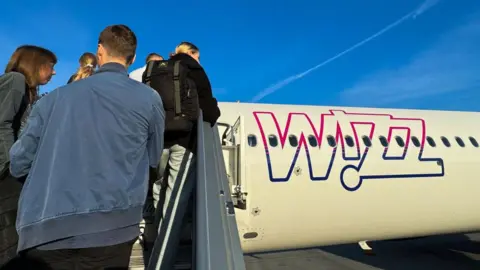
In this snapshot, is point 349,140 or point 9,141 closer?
point 9,141

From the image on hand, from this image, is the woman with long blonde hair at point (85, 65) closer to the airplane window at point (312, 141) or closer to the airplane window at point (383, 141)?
the airplane window at point (312, 141)

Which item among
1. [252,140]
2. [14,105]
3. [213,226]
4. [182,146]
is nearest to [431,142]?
[252,140]

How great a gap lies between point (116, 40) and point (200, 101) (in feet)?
5.39

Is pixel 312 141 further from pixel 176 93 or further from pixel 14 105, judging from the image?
pixel 14 105

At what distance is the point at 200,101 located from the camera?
3506 millimetres

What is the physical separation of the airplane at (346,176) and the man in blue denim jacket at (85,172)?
3.95m

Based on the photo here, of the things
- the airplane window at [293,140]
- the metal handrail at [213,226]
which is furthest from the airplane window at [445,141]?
the metal handrail at [213,226]

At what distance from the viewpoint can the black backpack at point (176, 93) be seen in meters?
3.08

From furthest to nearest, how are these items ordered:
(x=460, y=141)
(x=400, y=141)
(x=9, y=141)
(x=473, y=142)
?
(x=473, y=142) → (x=460, y=141) → (x=400, y=141) → (x=9, y=141)

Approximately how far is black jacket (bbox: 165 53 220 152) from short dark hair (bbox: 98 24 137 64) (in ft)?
4.15

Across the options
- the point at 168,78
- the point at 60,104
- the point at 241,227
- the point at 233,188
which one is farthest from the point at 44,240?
the point at 241,227

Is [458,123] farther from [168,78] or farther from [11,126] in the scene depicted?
[11,126]

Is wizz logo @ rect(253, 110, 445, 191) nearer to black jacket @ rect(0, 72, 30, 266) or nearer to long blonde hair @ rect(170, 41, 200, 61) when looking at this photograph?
long blonde hair @ rect(170, 41, 200, 61)

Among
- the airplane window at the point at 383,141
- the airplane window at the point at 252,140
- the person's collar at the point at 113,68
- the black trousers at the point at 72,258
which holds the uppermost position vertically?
the airplane window at the point at 383,141
